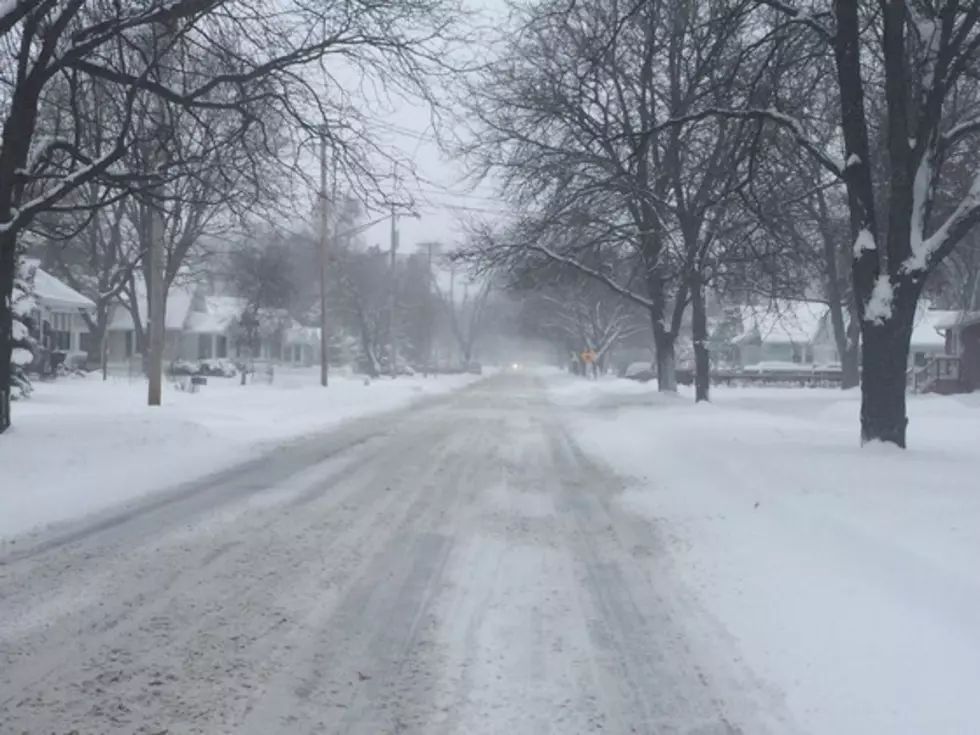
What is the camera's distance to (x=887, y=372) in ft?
41.2

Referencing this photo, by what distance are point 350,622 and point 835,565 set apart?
3725 mm

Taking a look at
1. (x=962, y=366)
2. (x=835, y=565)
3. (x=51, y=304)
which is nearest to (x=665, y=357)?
(x=962, y=366)

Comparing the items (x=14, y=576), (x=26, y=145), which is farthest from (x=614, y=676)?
(x=26, y=145)

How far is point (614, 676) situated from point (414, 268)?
90.6 metres

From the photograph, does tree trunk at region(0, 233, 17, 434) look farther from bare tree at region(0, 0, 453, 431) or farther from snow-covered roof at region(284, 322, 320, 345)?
snow-covered roof at region(284, 322, 320, 345)

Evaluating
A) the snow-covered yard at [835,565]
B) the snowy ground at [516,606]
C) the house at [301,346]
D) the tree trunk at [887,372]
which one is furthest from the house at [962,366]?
the house at [301,346]

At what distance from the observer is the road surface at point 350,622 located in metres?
4.74

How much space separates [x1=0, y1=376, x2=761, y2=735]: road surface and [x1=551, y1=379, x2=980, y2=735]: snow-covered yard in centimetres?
40

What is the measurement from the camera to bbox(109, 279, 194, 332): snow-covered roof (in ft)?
195

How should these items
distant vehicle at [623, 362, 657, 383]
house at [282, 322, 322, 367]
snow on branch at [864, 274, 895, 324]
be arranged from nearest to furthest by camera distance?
1. snow on branch at [864, 274, 895, 324]
2. distant vehicle at [623, 362, 657, 383]
3. house at [282, 322, 322, 367]

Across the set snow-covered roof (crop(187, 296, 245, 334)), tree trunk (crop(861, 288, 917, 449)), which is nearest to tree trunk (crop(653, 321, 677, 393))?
tree trunk (crop(861, 288, 917, 449))

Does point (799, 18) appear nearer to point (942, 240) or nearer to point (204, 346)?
point (942, 240)

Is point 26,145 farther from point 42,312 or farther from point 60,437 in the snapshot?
point 42,312

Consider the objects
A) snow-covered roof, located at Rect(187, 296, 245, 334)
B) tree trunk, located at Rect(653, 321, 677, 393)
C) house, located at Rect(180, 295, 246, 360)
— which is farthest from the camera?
house, located at Rect(180, 295, 246, 360)
